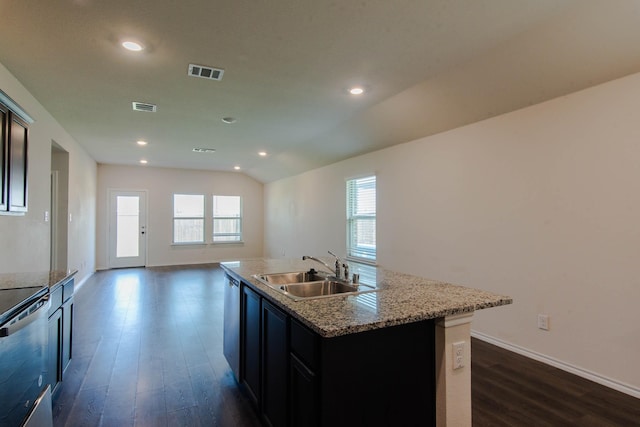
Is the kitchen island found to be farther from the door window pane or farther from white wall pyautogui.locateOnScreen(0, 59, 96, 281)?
the door window pane

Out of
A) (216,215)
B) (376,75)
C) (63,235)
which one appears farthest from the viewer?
(216,215)

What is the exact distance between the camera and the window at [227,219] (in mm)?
9492

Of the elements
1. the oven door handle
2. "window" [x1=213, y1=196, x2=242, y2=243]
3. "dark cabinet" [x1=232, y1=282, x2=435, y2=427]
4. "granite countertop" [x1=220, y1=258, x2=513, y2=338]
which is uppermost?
"window" [x1=213, y1=196, x2=242, y2=243]

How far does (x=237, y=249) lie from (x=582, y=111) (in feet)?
27.9

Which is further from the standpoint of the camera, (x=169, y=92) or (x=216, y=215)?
(x=216, y=215)

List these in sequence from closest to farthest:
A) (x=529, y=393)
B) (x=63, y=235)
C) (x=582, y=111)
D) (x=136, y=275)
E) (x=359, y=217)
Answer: (x=529, y=393) → (x=582, y=111) → (x=63, y=235) → (x=359, y=217) → (x=136, y=275)

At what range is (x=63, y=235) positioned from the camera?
5219mm

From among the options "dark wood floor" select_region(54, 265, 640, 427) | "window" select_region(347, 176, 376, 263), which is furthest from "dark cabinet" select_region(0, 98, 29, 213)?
"window" select_region(347, 176, 376, 263)

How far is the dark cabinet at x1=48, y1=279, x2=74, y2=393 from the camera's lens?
2229mm

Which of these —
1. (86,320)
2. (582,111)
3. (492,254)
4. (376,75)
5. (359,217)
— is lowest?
(86,320)

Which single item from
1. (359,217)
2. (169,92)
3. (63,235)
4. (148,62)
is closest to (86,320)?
(63,235)

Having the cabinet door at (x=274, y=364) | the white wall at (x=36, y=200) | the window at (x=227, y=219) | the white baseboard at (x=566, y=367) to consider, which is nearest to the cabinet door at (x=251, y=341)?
the cabinet door at (x=274, y=364)

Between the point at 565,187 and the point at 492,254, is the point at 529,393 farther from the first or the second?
the point at 565,187

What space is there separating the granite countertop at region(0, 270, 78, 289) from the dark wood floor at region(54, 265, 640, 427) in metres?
0.84
